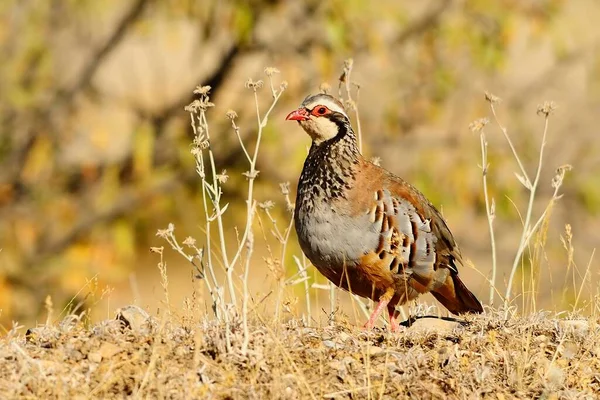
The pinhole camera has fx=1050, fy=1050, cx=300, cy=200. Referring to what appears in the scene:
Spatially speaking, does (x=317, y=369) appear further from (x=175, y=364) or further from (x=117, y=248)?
(x=117, y=248)

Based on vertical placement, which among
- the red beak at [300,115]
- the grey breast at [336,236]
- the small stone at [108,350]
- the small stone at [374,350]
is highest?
the red beak at [300,115]

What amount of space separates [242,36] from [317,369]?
18.0 ft

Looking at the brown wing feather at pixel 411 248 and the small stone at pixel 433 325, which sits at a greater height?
the brown wing feather at pixel 411 248


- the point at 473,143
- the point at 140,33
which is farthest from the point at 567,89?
the point at 140,33

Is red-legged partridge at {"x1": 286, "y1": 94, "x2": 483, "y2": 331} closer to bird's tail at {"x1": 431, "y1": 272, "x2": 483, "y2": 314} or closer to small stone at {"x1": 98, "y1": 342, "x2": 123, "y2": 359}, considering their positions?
bird's tail at {"x1": 431, "y1": 272, "x2": 483, "y2": 314}

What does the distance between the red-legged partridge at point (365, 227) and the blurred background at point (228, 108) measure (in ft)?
10.3

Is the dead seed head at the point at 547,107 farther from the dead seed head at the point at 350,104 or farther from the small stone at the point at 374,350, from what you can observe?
the small stone at the point at 374,350

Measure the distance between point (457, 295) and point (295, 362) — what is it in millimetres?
2200

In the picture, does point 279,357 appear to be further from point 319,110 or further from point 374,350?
point 319,110

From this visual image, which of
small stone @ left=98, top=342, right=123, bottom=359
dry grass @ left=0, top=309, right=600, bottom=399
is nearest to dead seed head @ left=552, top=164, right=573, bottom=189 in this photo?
dry grass @ left=0, top=309, right=600, bottom=399

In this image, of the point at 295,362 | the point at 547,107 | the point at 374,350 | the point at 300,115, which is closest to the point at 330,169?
the point at 300,115

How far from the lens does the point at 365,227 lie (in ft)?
19.8

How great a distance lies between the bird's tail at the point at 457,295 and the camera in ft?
21.7

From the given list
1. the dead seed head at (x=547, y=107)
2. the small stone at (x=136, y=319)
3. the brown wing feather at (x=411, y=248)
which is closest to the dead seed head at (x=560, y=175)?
the dead seed head at (x=547, y=107)
